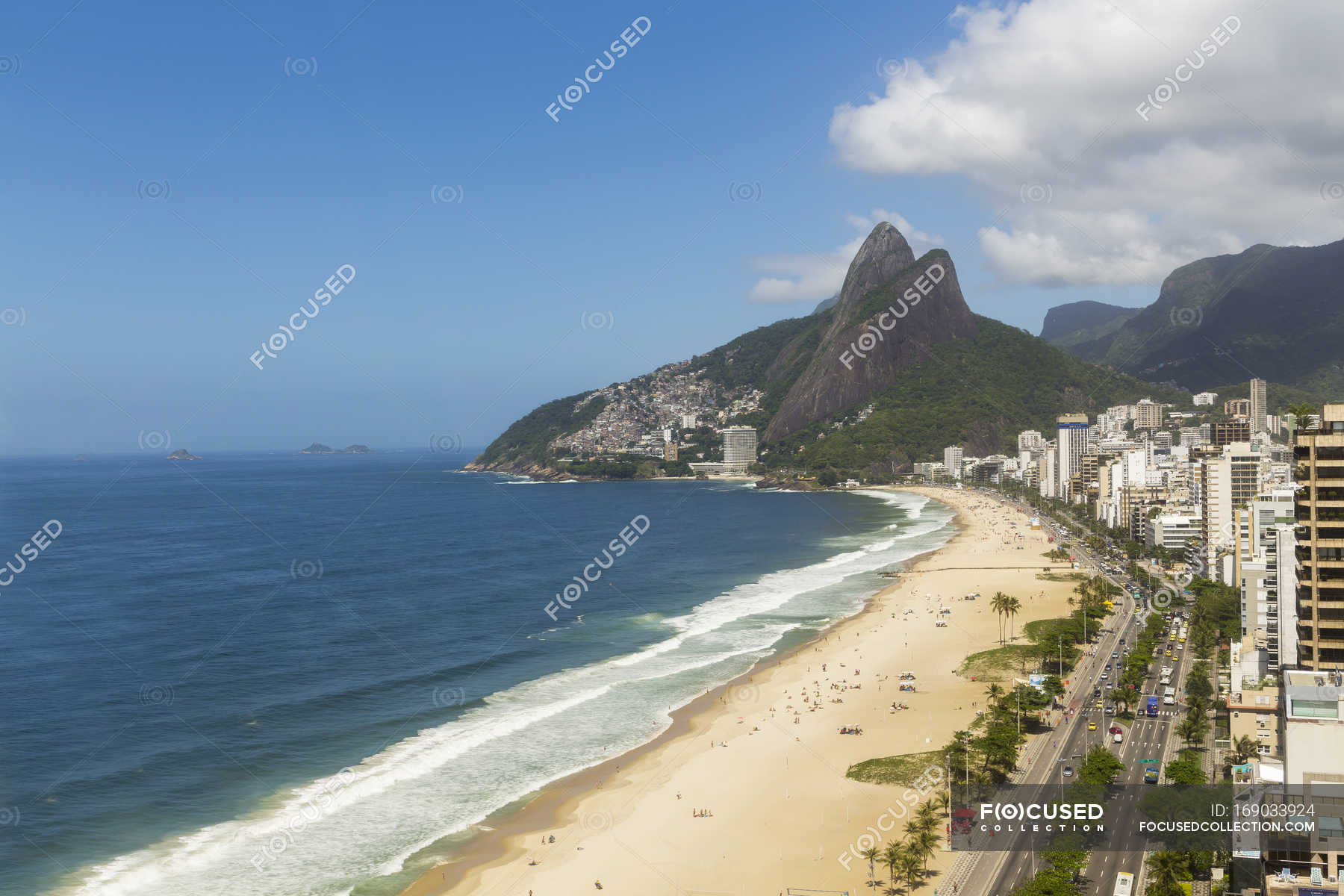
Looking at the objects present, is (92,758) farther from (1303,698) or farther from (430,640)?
(1303,698)

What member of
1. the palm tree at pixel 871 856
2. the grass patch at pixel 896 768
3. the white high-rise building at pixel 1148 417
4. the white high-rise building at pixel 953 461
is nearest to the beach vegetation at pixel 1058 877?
the palm tree at pixel 871 856

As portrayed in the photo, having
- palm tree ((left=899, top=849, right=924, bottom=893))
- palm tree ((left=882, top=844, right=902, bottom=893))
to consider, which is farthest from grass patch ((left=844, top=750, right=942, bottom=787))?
palm tree ((left=899, top=849, right=924, bottom=893))

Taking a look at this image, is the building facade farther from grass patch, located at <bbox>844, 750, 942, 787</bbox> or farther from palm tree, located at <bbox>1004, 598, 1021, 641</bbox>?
palm tree, located at <bbox>1004, 598, 1021, 641</bbox>

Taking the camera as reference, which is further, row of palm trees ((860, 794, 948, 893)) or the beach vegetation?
row of palm trees ((860, 794, 948, 893))

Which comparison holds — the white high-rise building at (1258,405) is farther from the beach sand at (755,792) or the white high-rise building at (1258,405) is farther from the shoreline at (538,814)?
the shoreline at (538,814)
